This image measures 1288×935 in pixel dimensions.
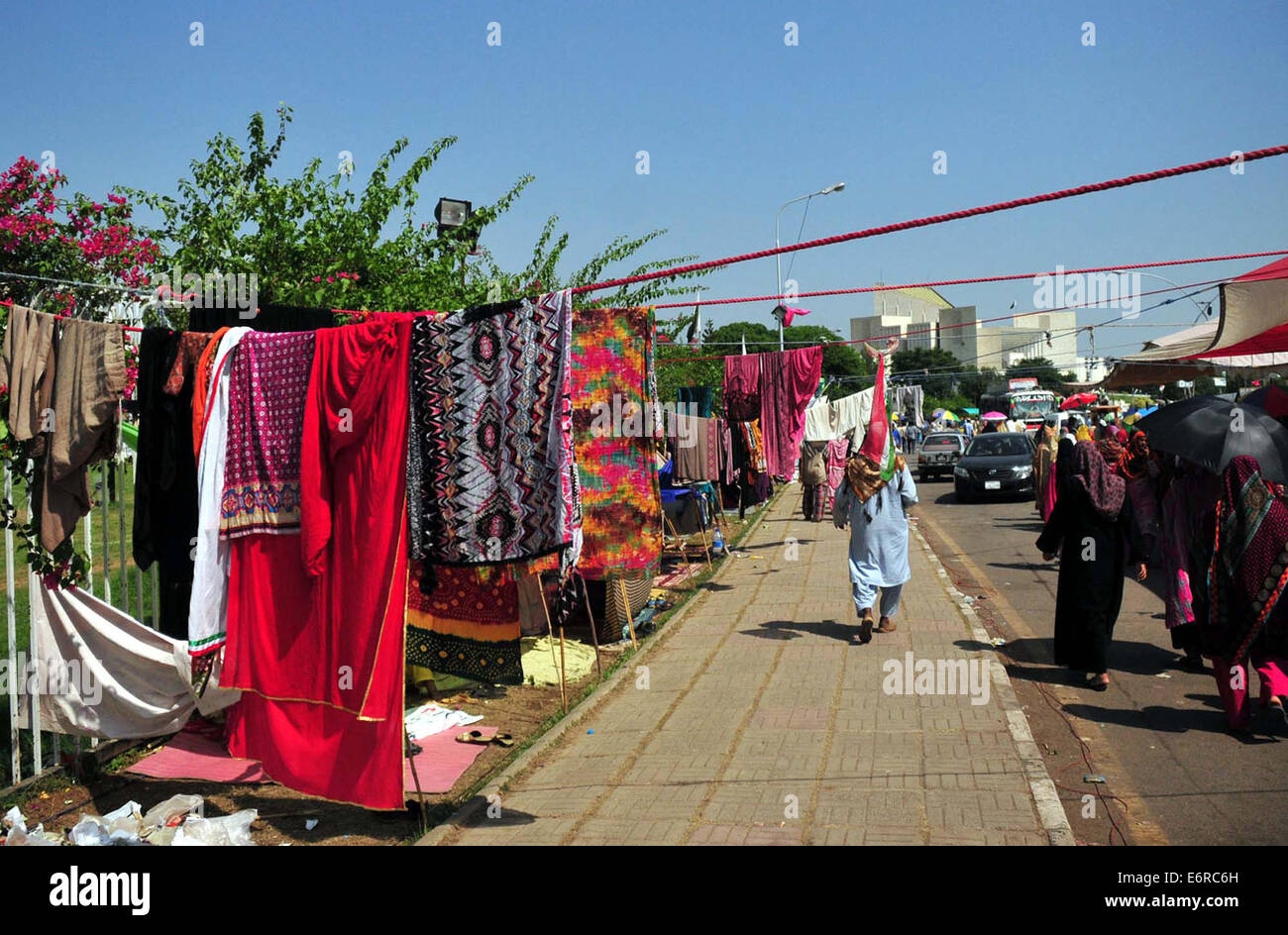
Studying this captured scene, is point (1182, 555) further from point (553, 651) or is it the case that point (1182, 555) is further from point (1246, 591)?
point (553, 651)

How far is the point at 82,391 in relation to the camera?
573cm

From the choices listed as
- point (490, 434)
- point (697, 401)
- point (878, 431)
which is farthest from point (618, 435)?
point (697, 401)

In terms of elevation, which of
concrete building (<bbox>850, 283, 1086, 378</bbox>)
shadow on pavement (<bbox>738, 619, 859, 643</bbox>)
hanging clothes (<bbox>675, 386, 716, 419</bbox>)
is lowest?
shadow on pavement (<bbox>738, 619, 859, 643</bbox>)

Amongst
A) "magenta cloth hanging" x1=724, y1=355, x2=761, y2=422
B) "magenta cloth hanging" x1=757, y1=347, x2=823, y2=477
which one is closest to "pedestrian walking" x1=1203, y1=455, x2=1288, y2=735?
"magenta cloth hanging" x1=757, y1=347, x2=823, y2=477

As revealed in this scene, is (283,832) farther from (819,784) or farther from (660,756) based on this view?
(819,784)

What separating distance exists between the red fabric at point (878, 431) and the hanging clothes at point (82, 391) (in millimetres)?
6272

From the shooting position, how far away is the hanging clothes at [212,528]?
5516 mm

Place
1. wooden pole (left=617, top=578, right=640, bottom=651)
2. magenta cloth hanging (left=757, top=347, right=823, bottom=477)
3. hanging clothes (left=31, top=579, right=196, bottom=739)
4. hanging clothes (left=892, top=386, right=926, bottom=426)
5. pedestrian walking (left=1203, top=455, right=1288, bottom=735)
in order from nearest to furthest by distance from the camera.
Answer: hanging clothes (left=31, top=579, right=196, bottom=739), pedestrian walking (left=1203, top=455, right=1288, bottom=735), wooden pole (left=617, top=578, right=640, bottom=651), magenta cloth hanging (left=757, top=347, right=823, bottom=477), hanging clothes (left=892, top=386, right=926, bottom=426)

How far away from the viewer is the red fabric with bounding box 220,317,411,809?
5.11 metres

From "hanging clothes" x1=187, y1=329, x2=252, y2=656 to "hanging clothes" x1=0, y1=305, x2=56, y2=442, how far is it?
90 centimetres

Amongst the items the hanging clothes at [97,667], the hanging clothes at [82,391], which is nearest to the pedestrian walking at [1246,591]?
the hanging clothes at [97,667]

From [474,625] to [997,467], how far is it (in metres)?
22.0

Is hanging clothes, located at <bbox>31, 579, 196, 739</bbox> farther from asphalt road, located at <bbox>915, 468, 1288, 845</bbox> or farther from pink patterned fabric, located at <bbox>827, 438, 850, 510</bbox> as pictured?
pink patterned fabric, located at <bbox>827, 438, 850, 510</bbox>
